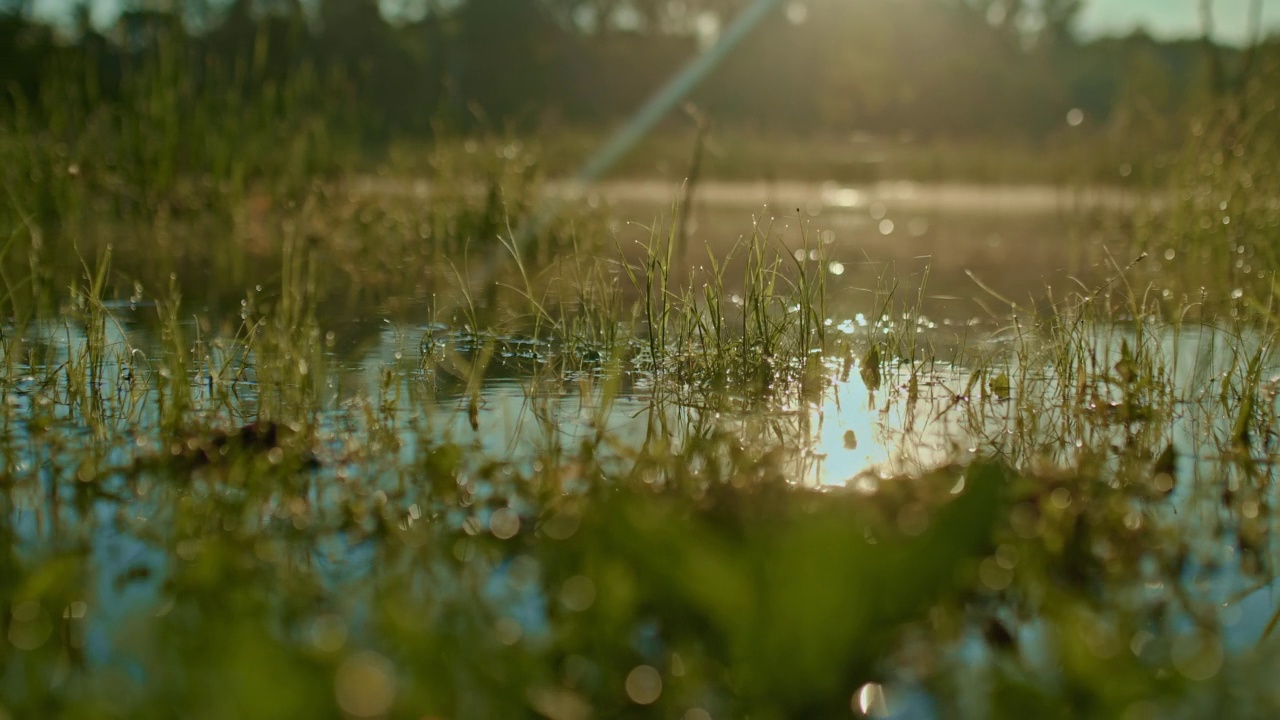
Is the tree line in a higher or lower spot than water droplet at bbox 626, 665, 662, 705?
higher

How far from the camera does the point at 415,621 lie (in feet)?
3.72

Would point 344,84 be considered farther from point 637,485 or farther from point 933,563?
point 933,563

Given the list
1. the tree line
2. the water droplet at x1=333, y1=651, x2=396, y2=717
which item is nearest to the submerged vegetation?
the water droplet at x1=333, y1=651, x2=396, y2=717

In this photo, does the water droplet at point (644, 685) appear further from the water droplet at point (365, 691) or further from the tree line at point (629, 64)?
the tree line at point (629, 64)

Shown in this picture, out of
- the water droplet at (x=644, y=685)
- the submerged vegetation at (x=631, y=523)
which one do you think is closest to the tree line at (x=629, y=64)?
the submerged vegetation at (x=631, y=523)

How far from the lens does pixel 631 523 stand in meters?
1.21

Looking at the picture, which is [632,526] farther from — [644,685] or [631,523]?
[644,685]

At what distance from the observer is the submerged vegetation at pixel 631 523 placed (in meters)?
1.09

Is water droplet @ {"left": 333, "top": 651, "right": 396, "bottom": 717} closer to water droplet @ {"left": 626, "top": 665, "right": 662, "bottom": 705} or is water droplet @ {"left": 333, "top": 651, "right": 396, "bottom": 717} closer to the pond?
the pond

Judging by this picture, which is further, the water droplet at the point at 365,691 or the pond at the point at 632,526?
the pond at the point at 632,526

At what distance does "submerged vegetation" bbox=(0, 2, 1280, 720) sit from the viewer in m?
1.09

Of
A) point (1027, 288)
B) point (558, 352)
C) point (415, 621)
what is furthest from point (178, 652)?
point (1027, 288)

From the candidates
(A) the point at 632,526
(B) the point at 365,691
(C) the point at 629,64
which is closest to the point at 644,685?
(A) the point at 632,526

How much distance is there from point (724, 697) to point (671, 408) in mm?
1303
